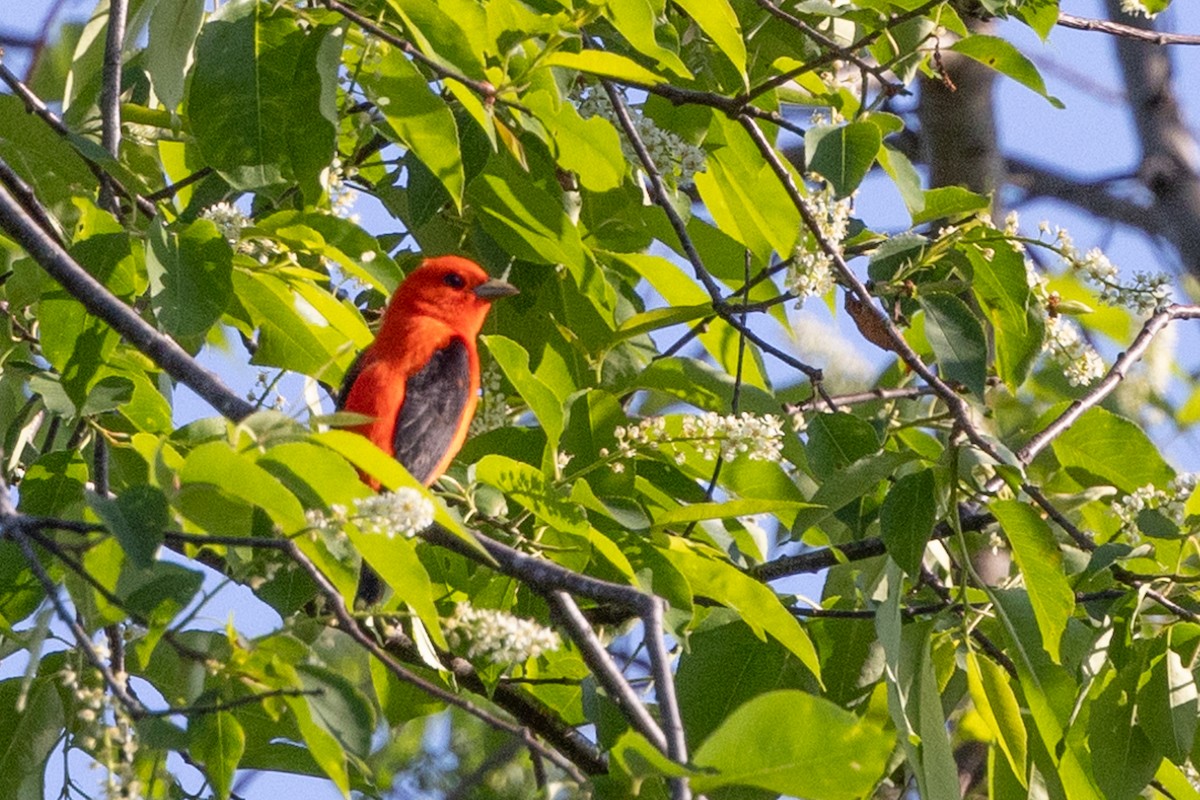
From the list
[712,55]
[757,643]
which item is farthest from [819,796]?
[712,55]

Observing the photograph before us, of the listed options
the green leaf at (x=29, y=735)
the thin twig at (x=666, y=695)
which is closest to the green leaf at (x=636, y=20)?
the thin twig at (x=666, y=695)

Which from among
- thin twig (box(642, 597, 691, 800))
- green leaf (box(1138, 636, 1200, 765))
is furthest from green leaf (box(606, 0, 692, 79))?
green leaf (box(1138, 636, 1200, 765))

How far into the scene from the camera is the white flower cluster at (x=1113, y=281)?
3.60 meters

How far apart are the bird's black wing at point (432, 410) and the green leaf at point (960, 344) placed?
5.00 ft

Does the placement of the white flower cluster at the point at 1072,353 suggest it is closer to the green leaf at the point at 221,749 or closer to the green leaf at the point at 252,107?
the green leaf at the point at 252,107

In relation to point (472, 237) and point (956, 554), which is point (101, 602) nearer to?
point (472, 237)

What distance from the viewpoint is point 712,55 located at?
4203mm

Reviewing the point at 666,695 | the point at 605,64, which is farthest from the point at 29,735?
the point at 605,64

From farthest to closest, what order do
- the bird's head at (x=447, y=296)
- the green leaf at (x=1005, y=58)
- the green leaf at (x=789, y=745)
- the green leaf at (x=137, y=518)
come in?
the bird's head at (x=447, y=296) < the green leaf at (x=1005, y=58) < the green leaf at (x=137, y=518) < the green leaf at (x=789, y=745)

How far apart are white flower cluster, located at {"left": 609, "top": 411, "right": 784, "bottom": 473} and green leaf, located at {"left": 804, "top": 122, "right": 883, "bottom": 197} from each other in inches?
19.6

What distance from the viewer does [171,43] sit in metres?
3.44

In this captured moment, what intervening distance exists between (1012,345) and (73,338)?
193cm

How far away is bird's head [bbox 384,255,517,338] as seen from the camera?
205 inches

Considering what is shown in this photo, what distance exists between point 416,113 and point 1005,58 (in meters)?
1.24
